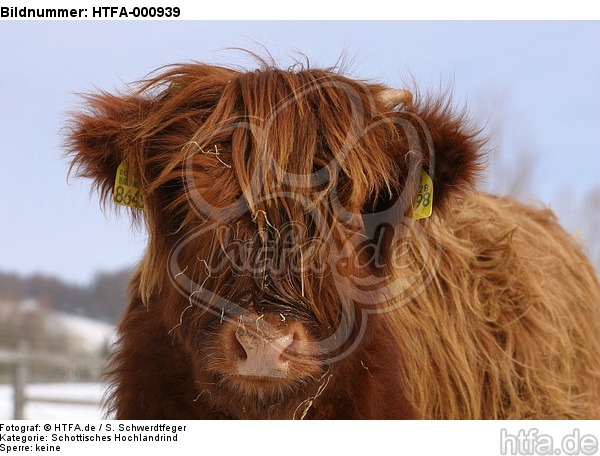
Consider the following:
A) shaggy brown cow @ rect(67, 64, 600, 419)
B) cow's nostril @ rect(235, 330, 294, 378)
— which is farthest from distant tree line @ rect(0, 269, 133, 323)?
cow's nostril @ rect(235, 330, 294, 378)

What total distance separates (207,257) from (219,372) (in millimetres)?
401

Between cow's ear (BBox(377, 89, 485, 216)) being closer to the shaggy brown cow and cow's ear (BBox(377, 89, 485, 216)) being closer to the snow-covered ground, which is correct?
the shaggy brown cow

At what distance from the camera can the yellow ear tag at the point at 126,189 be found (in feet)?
9.73

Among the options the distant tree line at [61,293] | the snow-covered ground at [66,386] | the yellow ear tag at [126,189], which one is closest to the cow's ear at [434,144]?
the yellow ear tag at [126,189]

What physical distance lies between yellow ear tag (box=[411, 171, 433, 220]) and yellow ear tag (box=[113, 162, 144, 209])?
1123 mm

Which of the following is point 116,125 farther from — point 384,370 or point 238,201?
point 384,370

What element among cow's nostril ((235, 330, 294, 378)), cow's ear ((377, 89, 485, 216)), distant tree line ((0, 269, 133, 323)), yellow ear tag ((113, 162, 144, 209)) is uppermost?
cow's ear ((377, 89, 485, 216))

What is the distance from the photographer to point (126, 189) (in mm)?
2992

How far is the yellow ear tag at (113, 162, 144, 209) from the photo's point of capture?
2967 millimetres

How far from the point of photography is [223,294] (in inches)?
100

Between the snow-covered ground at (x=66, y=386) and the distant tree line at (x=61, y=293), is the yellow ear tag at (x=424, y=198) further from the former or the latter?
the distant tree line at (x=61, y=293)

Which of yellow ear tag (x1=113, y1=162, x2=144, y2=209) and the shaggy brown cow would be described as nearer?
the shaggy brown cow
